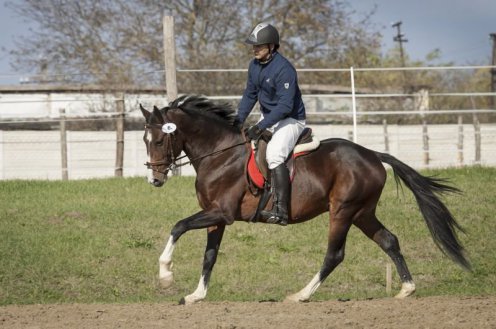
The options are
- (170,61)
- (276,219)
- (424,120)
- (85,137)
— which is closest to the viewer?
(276,219)

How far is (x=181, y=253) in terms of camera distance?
1222cm

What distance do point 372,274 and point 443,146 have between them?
74.9 ft

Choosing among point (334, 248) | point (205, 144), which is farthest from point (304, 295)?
point (205, 144)

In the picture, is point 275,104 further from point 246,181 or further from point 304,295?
point 304,295

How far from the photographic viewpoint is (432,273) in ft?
38.1

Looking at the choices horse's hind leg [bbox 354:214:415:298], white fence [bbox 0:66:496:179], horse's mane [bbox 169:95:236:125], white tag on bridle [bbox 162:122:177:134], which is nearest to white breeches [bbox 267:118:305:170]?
horse's mane [bbox 169:95:236:125]

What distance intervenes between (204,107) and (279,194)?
142 centimetres

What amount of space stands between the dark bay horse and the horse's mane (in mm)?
12

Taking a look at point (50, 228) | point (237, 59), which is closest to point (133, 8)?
point (237, 59)

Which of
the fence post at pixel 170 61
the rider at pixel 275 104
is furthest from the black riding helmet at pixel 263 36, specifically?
the fence post at pixel 170 61

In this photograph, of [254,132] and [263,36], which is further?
[254,132]

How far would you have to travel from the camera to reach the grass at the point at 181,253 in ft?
36.0

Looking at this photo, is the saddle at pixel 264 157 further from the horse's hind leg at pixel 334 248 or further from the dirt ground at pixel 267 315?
the dirt ground at pixel 267 315

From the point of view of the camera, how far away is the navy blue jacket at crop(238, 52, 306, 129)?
339 inches
